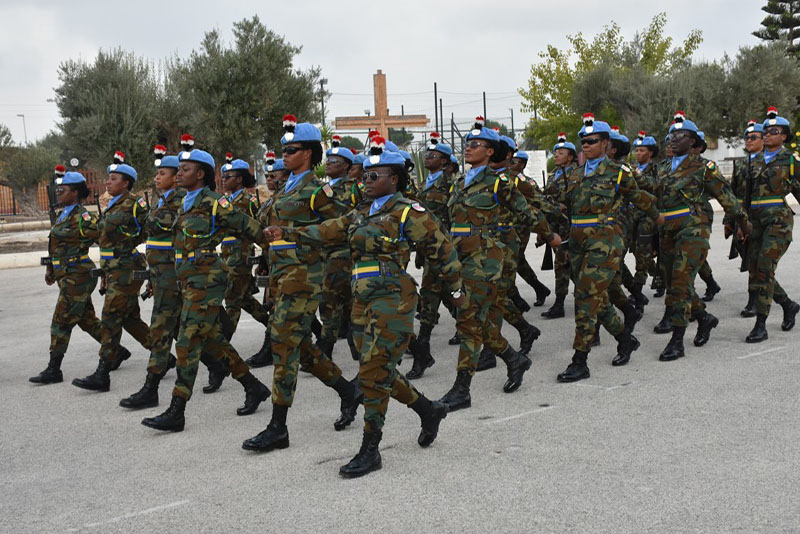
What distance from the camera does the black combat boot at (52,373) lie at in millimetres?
7758

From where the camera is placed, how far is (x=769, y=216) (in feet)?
27.3

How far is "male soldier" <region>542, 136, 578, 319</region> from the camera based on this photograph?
945 cm

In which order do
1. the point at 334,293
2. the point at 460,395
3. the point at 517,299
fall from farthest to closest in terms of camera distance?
the point at 517,299 → the point at 334,293 → the point at 460,395

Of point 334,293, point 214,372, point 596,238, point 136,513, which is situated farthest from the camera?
point 334,293

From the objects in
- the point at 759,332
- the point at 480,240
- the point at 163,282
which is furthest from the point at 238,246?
the point at 759,332

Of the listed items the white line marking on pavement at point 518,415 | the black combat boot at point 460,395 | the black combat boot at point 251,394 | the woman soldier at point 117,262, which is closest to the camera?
the white line marking on pavement at point 518,415

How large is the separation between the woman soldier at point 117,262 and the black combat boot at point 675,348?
4.50 m

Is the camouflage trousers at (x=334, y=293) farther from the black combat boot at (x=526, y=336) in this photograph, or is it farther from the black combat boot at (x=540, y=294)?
the black combat boot at (x=540, y=294)

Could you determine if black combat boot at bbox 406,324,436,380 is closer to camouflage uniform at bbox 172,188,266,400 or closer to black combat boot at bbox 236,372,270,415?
black combat boot at bbox 236,372,270,415

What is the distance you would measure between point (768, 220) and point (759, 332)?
1.14 meters

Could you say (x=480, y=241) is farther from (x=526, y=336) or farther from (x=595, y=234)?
(x=526, y=336)

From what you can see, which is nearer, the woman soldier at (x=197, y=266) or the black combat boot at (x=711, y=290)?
the woman soldier at (x=197, y=266)

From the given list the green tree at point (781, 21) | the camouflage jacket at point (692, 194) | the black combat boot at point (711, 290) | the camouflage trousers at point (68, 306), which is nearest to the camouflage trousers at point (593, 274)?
the camouflage jacket at point (692, 194)

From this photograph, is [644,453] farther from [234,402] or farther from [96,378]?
[96,378]
